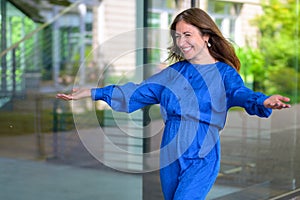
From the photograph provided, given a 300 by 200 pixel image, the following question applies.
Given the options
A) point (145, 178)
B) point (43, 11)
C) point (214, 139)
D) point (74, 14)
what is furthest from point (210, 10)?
point (74, 14)

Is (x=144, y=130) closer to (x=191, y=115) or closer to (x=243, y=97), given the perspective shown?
(x=191, y=115)

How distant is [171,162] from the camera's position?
8.91 feet

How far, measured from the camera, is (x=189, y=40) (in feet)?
8.87

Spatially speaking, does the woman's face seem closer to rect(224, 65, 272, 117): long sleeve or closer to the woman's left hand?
rect(224, 65, 272, 117): long sleeve

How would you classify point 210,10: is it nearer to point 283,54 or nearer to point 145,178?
point 145,178

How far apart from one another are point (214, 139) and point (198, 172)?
17 centimetres

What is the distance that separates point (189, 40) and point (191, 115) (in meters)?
0.31

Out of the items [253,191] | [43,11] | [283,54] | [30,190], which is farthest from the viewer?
[43,11]

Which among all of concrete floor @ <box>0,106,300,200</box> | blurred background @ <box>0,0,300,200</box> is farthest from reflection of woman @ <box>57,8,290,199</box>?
concrete floor @ <box>0,106,300,200</box>

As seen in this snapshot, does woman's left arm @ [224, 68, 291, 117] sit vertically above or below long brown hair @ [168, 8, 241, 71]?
below

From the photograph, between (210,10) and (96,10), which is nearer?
(210,10)

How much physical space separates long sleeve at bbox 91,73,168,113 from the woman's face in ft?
0.57

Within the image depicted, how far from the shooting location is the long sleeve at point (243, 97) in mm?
2531

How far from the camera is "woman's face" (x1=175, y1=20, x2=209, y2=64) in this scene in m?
2.71
